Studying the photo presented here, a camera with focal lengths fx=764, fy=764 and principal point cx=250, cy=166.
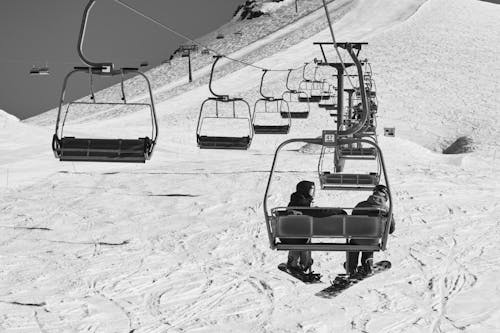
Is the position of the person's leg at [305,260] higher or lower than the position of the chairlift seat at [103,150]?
lower

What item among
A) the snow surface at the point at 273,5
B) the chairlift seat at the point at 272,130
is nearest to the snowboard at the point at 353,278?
the chairlift seat at the point at 272,130

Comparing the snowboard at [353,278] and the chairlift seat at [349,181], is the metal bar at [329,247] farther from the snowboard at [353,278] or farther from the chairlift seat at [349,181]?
the chairlift seat at [349,181]

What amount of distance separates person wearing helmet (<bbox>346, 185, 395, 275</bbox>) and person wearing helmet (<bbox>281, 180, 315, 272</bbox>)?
0.58 m

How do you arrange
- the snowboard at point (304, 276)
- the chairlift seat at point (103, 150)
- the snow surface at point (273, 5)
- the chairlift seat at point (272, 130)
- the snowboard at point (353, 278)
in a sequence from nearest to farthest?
1. the snowboard at point (304, 276)
2. the snowboard at point (353, 278)
3. the chairlift seat at point (103, 150)
4. the chairlift seat at point (272, 130)
5. the snow surface at point (273, 5)

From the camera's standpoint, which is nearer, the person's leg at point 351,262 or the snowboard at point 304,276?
the snowboard at point 304,276

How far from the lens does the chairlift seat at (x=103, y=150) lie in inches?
476

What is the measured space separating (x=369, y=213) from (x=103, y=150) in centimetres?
474

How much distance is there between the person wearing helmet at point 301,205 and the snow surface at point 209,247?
412 centimetres

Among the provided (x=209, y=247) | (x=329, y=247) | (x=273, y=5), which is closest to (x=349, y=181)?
(x=329, y=247)

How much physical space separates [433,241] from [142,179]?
1295 centimetres

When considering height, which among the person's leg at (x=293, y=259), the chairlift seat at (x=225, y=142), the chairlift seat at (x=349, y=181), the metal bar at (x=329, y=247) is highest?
the chairlift seat at (x=225, y=142)

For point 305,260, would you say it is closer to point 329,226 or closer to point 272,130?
point 329,226

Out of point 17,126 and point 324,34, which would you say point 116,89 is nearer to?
point 324,34

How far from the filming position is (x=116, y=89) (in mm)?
99750
